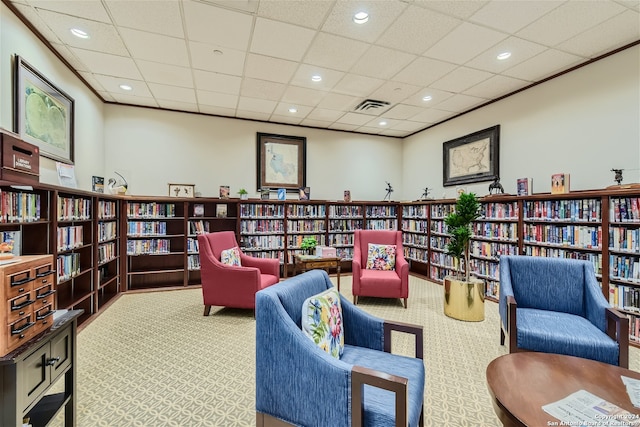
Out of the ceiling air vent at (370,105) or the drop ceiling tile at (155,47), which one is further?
the ceiling air vent at (370,105)

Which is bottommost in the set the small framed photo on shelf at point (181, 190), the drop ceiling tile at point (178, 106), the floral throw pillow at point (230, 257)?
the floral throw pillow at point (230, 257)

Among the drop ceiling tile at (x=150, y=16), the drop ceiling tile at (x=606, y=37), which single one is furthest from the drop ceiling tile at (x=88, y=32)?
the drop ceiling tile at (x=606, y=37)

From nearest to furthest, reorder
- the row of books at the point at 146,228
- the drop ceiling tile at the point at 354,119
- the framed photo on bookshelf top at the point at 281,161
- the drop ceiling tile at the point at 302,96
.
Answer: the drop ceiling tile at the point at 302,96 < the row of books at the point at 146,228 < the drop ceiling tile at the point at 354,119 < the framed photo on bookshelf top at the point at 281,161

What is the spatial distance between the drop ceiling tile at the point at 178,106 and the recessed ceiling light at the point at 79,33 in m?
1.72

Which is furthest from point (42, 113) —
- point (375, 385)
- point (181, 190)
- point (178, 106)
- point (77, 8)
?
point (375, 385)

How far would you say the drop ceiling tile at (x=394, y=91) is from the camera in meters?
4.23

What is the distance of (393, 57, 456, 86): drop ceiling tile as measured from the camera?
→ 361cm

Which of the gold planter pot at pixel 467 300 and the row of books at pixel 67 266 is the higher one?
the row of books at pixel 67 266

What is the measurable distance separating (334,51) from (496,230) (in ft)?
11.1

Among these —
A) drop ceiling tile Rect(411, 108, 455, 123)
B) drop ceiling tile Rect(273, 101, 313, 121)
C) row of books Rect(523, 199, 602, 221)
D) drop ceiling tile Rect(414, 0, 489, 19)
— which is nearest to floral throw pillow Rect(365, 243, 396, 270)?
row of books Rect(523, 199, 602, 221)

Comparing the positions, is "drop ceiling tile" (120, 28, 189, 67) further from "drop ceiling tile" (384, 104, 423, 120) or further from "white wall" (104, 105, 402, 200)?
"drop ceiling tile" (384, 104, 423, 120)

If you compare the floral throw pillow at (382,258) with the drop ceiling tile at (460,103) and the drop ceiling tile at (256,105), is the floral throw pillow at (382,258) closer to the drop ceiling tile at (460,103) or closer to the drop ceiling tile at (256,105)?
the drop ceiling tile at (460,103)

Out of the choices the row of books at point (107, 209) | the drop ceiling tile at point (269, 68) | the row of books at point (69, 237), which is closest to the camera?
the row of books at point (69, 237)

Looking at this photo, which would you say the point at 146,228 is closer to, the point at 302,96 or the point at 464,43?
the point at 302,96
